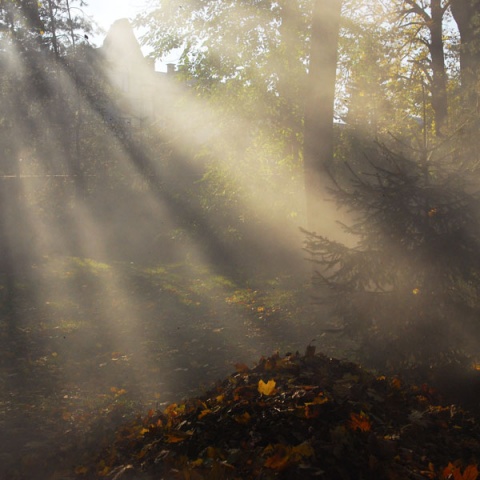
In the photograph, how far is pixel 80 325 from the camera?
10398 millimetres

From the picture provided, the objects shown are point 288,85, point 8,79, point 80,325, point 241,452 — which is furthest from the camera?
point 8,79

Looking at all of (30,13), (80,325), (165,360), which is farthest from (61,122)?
(165,360)

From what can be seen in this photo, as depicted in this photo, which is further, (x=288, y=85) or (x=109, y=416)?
(x=288, y=85)

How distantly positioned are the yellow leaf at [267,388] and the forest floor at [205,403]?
11 millimetres

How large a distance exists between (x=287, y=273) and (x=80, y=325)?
Result: 594cm

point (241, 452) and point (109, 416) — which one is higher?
point (241, 452)

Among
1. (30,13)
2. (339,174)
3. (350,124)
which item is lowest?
(339,174)

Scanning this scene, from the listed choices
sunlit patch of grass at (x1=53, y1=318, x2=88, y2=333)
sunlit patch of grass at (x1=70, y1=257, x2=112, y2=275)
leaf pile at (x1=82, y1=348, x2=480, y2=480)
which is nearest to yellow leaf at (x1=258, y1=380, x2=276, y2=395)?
leaf pile at (x1=82, y1=348, x2=480, y2=480)

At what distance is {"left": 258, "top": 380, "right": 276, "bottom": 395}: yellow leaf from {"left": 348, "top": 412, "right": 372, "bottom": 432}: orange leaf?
738 mm

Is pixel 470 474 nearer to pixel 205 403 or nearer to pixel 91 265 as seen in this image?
pixel 205 403

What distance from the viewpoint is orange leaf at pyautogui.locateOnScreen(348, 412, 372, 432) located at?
415cm

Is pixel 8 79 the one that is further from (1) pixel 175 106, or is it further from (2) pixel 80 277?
(2) pixel 80 277

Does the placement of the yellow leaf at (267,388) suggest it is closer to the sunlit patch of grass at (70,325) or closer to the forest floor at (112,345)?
the forest floor at (112,345)

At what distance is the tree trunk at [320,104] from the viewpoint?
35.2 feet
